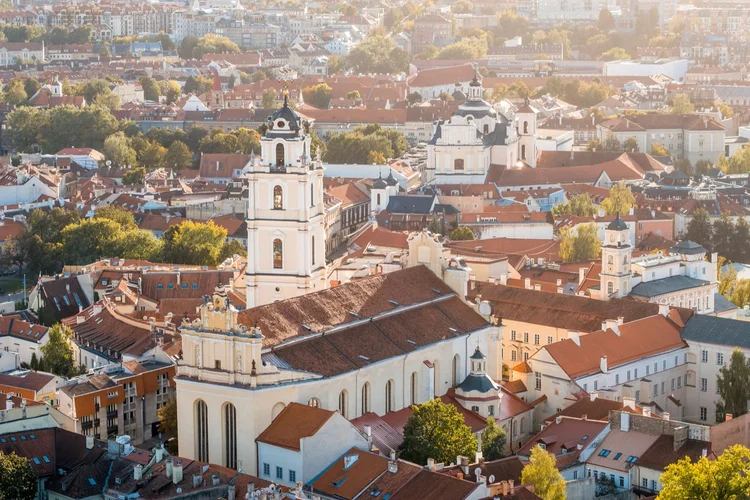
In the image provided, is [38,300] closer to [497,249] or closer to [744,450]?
[497,249]

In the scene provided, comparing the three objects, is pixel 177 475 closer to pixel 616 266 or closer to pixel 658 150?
pixel 616 266

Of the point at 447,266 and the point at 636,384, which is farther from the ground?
the point at 447,266

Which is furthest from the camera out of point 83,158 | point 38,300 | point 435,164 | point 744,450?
point 83,158

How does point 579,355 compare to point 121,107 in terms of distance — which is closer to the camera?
point 579,355

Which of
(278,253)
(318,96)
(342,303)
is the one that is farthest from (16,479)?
(318,96)

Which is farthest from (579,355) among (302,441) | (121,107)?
(121,107)

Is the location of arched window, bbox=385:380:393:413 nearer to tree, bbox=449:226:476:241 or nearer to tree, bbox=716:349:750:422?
tree, bbox=716:349:750:422

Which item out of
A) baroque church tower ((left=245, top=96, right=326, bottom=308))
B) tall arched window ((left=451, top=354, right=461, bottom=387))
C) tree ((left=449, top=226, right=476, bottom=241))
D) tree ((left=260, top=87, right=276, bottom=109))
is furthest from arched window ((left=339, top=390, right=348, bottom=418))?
tree ((left=260, top=87, right=276, bottom=109))
